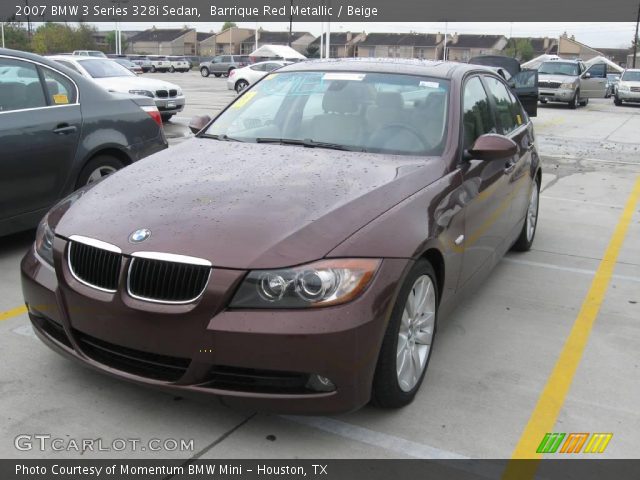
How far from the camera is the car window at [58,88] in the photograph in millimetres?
5547

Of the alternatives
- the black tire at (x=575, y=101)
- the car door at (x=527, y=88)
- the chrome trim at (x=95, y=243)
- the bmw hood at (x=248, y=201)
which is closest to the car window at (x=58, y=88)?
the bmw hood at (x=248, y=201)

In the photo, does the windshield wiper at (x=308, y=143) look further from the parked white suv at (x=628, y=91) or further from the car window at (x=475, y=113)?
the parked white suv at (x=628, y=91)

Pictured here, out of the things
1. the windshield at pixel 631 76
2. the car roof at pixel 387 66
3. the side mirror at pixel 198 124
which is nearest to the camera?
the car roof at pixel 387 66

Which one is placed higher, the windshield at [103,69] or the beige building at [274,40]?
the beige building at [274,40]

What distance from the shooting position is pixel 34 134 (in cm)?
525

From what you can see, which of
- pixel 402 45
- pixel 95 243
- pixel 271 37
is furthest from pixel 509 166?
pixel 271 37

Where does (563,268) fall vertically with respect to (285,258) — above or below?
below

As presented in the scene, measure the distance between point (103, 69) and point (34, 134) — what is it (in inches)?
401

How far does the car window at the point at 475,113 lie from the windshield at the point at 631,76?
2677 centimetres

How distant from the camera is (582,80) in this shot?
80.4 ft

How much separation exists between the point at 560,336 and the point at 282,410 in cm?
224

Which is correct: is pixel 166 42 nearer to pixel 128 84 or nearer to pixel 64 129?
pixel 128 84

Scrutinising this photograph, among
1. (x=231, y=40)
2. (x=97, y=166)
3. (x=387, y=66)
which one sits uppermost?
(x=231, y=40)

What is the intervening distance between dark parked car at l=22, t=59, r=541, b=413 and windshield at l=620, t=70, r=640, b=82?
27491 millimetres
